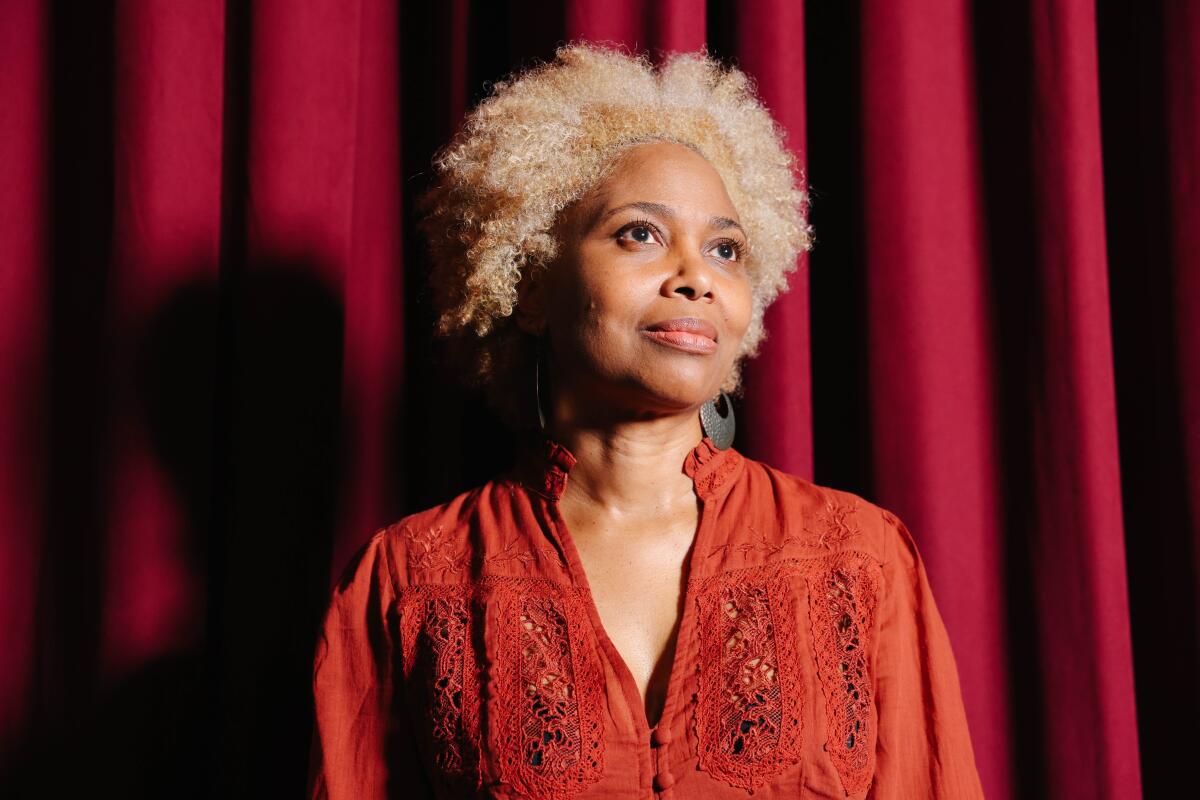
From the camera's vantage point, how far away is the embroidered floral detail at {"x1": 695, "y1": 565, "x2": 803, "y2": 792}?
3.60 ft

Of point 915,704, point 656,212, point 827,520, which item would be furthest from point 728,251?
point 915,704

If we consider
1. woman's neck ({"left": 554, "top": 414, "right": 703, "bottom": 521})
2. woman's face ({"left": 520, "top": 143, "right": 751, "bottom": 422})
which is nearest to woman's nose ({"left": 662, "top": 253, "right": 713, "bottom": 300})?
woman's face ({"left": 520, "top": 143, "right": 751, "bottom": 422})

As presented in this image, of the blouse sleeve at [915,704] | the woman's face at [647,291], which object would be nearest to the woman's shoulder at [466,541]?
the woman's face at [647,291]

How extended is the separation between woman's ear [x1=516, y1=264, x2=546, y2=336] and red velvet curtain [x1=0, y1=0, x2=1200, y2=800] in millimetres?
372

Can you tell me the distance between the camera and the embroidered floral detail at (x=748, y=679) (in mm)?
1098

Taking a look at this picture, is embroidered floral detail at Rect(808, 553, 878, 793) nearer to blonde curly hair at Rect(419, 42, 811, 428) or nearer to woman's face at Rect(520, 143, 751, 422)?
woman's face at Rect(520, 143, 751, 422)

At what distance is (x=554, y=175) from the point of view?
1332 mm

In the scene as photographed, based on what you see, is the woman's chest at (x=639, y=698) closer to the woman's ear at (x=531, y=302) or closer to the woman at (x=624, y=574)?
the woman at (x=624, y=574)

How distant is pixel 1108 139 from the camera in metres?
1.75

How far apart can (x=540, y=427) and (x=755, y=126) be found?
1.68ft

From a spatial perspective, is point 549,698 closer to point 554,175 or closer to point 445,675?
point 445,675

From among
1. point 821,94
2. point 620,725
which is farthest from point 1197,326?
point 620,725

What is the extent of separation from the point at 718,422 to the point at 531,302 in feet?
0.90

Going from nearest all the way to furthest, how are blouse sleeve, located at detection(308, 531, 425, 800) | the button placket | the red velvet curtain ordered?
1. the button placket
2. blouse sleeve, located at detection(308, 531, 425, 800)
3. the red velvet curtain
